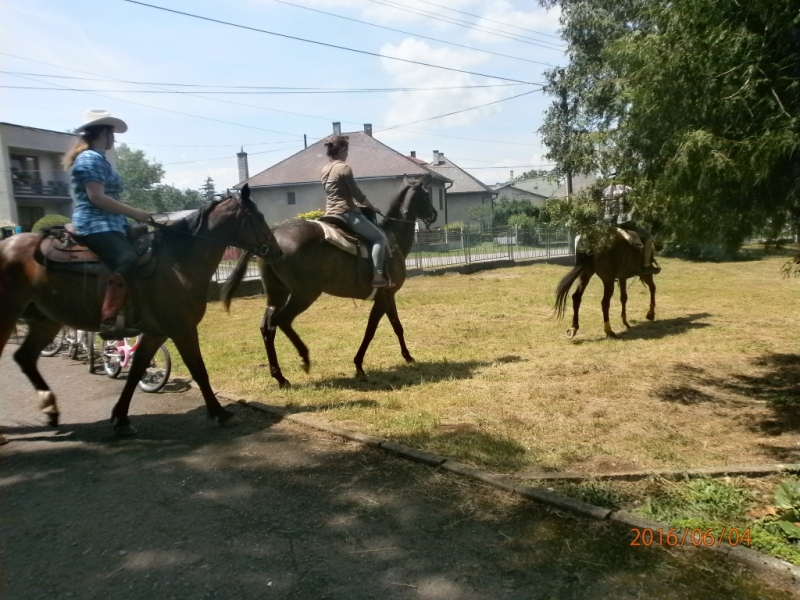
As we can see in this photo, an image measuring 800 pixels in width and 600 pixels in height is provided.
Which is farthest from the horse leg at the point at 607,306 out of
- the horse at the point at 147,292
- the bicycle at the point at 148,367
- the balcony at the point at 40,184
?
the balcony at the point at 40,184

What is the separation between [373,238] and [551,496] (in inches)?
176

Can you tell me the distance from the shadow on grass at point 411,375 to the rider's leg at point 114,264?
2.57 m

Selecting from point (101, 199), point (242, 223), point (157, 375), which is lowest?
point (157, 375)

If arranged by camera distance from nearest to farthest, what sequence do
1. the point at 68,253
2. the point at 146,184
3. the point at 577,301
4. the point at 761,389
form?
1. the point at 68,253
2. the point at 761,389
3. the point at 577,301
4. the point at 146,184

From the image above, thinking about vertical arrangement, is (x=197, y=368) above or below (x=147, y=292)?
below

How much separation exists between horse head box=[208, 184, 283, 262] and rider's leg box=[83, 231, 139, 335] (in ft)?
2.72

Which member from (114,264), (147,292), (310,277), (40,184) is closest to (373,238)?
(310,277)

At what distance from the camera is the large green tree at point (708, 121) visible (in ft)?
14.6

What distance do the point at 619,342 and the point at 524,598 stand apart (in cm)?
714

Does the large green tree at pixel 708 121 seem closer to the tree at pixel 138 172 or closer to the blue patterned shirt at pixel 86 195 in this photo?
the blue patterned shirt at pixel 86 195

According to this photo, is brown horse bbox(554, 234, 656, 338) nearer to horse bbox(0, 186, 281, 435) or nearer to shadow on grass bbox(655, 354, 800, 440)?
shadow on grass bbox(655, 354, 800, 440)

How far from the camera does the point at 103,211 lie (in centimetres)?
522

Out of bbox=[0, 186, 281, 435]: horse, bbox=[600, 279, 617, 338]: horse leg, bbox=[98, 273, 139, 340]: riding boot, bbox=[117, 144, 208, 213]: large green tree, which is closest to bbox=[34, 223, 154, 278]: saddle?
bbox=[0, 186, 281, 435]: horse

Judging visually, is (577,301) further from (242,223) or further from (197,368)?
(197,368)
